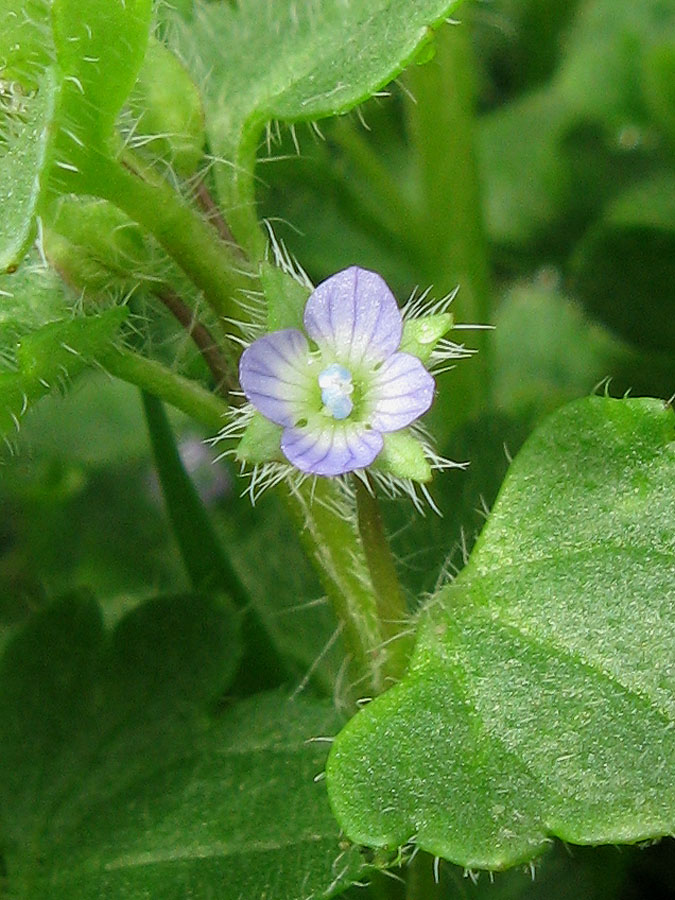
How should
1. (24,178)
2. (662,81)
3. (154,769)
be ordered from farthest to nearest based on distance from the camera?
(662,81), (154,769), (24,178)

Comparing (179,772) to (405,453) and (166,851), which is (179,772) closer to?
(166,851)

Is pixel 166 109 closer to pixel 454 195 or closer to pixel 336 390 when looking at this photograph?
pixel 336 390

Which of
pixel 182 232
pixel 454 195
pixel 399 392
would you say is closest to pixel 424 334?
pixel 399 392

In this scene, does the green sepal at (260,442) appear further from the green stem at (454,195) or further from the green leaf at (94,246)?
the green stem at (454,195)

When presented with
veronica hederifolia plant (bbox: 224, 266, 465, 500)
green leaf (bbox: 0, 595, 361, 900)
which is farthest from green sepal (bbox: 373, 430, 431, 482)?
green leaf (bbox: 0, 595, 361, 900)

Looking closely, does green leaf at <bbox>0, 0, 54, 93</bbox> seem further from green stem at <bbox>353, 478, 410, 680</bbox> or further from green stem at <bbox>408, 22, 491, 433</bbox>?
green stem at <bbox>408, 22, 491, 433</bbox>
